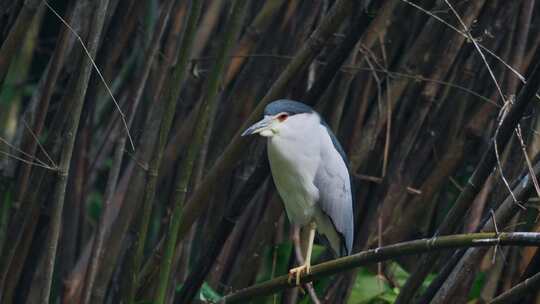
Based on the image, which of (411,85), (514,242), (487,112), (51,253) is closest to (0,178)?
(51,253)

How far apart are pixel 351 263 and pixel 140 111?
5.09 feet

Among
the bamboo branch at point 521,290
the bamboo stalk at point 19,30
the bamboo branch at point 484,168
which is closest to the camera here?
the bamboo branch at point 521,290

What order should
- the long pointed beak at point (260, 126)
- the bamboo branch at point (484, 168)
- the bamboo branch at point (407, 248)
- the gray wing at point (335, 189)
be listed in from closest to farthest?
the bamboo branch at point (407, 248)
the bamboo branch at point (484, 168)
the long pointed beak at point (260, 126)
the gray wing at point (335, 189)

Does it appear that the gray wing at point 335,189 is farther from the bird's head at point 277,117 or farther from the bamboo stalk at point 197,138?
the bamboo stalk at point 197,138

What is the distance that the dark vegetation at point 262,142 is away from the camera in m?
2.31

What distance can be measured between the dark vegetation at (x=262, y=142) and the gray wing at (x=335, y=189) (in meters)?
0.12

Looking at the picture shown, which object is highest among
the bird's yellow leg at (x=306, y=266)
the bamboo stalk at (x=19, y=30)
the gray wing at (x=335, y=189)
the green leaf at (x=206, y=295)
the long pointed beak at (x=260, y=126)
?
A: the bamboo stalk at (x=19, y=30)

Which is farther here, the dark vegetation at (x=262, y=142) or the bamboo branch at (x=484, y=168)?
the dark vegetation at (x=262, y=142)

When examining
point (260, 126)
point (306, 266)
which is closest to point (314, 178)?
point (306, 266)

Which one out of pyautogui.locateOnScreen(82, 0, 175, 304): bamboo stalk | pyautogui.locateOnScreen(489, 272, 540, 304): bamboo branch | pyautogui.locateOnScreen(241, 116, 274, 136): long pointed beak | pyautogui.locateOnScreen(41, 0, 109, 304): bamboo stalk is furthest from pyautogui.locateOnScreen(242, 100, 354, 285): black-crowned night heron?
pyautogui.locateOnScreen(489, 272, 540, 304): bamboo branch

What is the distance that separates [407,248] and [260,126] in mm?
765

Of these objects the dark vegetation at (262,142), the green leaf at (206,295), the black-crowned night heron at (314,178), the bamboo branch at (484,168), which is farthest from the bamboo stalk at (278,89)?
the bamboo branch at (484,168)

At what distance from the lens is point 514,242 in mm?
1471

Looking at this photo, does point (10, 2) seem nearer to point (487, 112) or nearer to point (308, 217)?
point (308, 217)
